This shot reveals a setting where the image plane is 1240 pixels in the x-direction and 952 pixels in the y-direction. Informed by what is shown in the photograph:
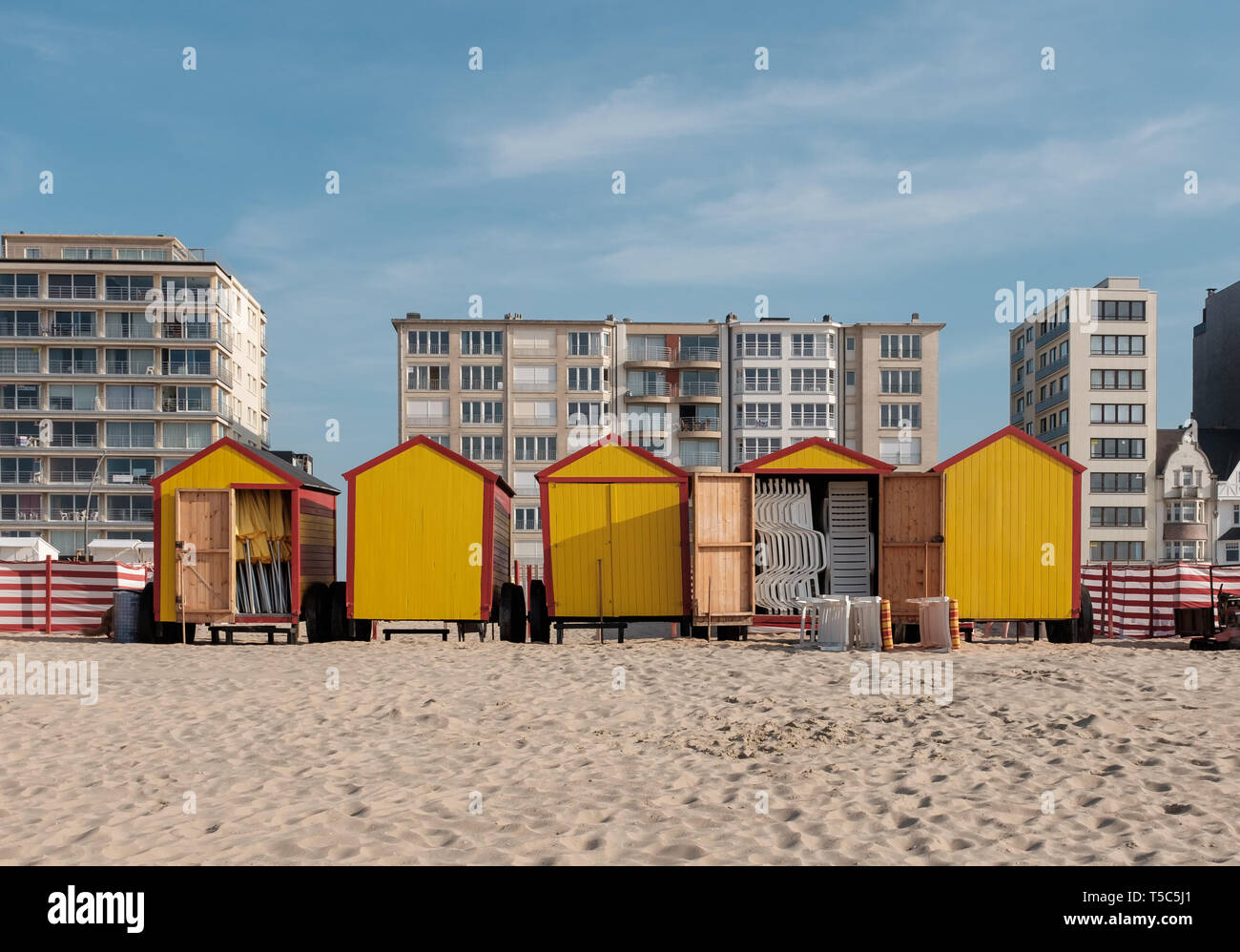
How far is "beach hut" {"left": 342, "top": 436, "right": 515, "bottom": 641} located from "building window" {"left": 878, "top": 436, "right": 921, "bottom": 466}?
66727mm

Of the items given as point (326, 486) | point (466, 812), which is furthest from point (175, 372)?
point (466, 812)

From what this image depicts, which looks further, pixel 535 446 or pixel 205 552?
pixel 535 446

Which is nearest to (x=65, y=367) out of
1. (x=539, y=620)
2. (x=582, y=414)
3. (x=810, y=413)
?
(x=582, y=414)

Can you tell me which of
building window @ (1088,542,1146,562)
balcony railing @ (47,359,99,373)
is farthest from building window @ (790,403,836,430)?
balcony railing @ (47,359,99,373)

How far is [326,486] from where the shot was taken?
26.7 m

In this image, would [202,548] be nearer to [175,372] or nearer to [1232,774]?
[1232,774]

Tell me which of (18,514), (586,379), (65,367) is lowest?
(18,514)

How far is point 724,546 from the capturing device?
2197cm

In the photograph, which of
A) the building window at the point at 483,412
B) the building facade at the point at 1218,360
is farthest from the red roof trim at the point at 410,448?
the building facade at the point at 1218,360

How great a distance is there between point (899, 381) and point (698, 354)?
1570cm

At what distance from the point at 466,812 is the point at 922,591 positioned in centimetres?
1593

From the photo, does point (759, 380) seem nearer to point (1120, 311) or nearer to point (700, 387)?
point (700, 387)

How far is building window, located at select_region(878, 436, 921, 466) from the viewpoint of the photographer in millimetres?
85375

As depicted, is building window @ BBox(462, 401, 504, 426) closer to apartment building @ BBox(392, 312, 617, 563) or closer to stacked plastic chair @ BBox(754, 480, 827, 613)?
apartment building @ BBox(392, 312, 617, 563)
